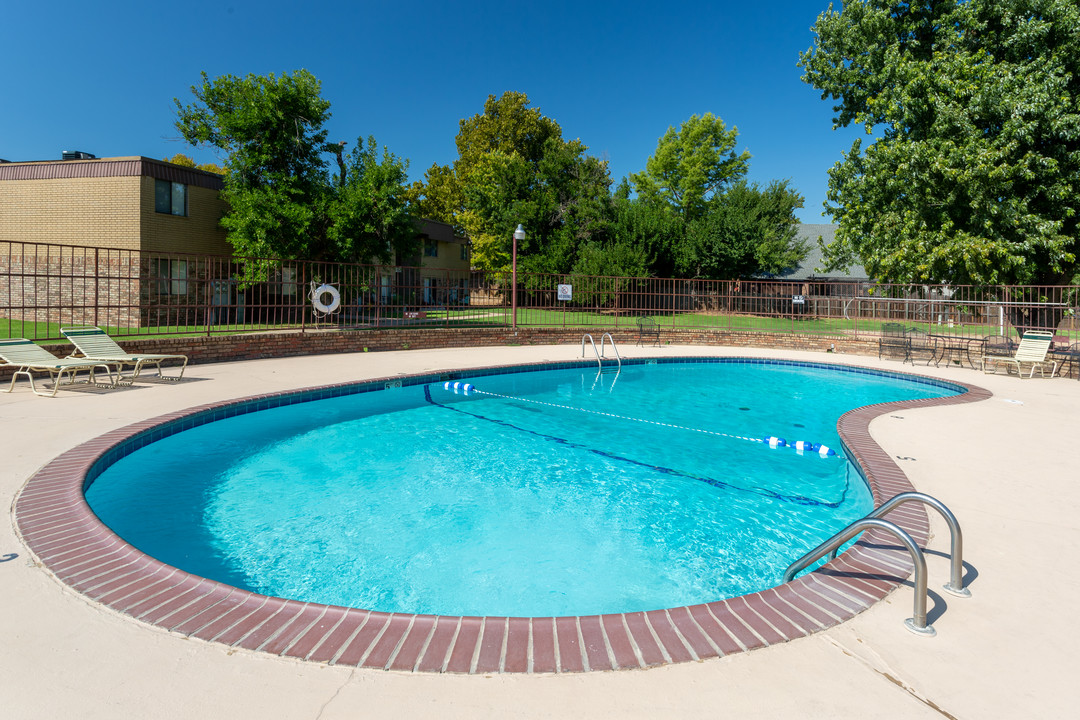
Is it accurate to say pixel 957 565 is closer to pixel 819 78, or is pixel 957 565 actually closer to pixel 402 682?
pixel 402 682

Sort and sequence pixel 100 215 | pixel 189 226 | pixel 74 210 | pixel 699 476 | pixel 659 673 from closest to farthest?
pixel 659 673, pixel 699 476, pixel 100 215, pixel 74 210, pixel 189 226

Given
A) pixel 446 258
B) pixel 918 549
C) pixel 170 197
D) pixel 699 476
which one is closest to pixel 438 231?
pixel 446 258

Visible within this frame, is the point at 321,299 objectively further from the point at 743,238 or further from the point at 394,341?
the point at 743,238

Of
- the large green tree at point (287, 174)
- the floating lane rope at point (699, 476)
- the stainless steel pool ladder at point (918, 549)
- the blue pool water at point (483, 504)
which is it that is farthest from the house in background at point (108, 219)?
the stainless steel pool ladder at point (918, 549)

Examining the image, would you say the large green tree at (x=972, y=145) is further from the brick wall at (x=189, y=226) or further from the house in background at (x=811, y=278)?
the brick wall at (x=189, y=226)

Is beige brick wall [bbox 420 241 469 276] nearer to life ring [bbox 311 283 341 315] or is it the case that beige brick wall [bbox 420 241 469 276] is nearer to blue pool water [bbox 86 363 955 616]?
life ring [bbox 311 283 341 315]

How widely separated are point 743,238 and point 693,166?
31.8 feet

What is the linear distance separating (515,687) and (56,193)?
24906 millimetres

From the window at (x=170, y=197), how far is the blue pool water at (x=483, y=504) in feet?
50.2

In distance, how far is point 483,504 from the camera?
5312 millimetres

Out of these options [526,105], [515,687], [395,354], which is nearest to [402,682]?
[515,687]

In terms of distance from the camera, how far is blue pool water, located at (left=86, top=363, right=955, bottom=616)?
3.93 m

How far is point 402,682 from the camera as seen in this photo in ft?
7.17

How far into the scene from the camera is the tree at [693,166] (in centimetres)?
4297
